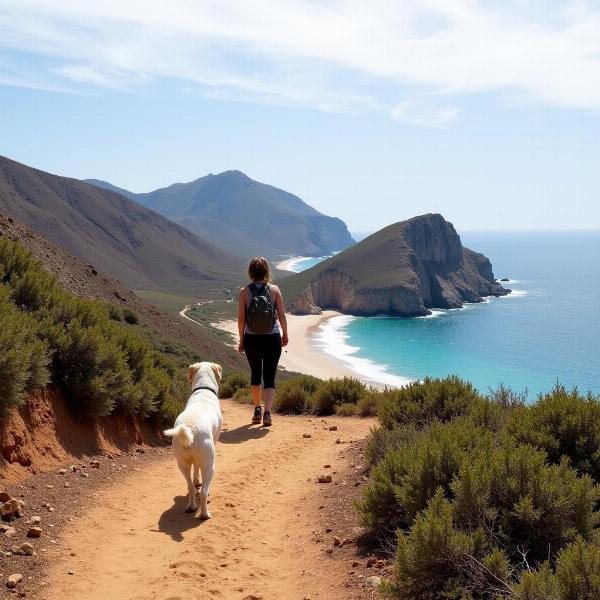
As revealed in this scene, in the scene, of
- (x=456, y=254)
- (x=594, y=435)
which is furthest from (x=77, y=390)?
(x=456, y=254)

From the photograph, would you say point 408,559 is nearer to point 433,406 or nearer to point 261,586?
point 261,586

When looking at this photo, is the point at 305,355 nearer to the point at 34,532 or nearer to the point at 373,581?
the point at 34,532

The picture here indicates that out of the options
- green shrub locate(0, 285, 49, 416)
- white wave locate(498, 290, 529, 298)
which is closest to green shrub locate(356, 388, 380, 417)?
green shrub locate(0, 285, 49, 416)

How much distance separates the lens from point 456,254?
130500mm

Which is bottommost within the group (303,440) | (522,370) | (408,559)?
(522,370)

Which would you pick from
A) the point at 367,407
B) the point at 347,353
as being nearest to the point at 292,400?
the point at 367,407

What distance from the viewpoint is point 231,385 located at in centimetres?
1439

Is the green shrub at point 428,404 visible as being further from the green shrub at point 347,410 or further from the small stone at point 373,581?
the green shrub at point 347,410

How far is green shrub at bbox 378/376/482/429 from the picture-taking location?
7.29m

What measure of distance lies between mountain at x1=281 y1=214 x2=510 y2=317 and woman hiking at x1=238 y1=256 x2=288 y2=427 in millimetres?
96566

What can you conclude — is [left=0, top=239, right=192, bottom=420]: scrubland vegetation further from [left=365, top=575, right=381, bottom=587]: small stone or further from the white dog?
[left=365, top=575, right=381, bottom=587]: small stone

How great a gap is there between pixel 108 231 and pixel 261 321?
A: 13368 cm

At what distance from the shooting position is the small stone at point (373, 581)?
3.87m

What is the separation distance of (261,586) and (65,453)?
3180 millimetres
